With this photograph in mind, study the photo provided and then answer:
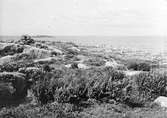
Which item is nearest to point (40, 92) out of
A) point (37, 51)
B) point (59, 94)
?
point (59, 94)

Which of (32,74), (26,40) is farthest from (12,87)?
(26,40)

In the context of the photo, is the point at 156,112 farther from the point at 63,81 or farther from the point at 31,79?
the point at 31,79

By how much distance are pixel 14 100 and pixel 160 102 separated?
18.2ft

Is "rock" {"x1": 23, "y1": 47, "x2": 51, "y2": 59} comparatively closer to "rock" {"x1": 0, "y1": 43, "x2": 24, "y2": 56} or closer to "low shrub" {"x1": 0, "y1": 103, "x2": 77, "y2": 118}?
"rock" {"x1": 0, "y1": 43, "x2": 24, "y2": 56}

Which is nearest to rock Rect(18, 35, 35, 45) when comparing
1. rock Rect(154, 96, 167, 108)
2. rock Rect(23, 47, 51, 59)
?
rock Rect(23, 47, 51, 59)

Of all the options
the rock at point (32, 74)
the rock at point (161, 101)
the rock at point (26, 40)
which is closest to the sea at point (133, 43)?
the rock at point (26, 40)

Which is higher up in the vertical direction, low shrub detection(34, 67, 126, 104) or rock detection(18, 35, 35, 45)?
rock detection(18, 35, 35, 45)

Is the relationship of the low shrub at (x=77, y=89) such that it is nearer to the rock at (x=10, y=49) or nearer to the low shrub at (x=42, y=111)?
the low shrub at (x=42, y=111)

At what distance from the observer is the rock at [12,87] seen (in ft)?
28.1

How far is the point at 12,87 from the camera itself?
29.1 feet

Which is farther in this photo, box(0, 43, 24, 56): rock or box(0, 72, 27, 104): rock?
box(0, 43, 24, 56): rock

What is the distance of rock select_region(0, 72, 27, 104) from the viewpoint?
855 cm

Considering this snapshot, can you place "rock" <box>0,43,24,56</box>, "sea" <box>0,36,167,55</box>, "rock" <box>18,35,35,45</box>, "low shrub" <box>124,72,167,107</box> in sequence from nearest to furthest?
"low shrub" <box>124,72,167,107</box>
"rock" <box>0,43,24,56</box>
"rock" <box>18,35,35,45</box>
"sea" <box>0,36,167,55</box>

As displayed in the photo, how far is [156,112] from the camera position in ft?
27.2
